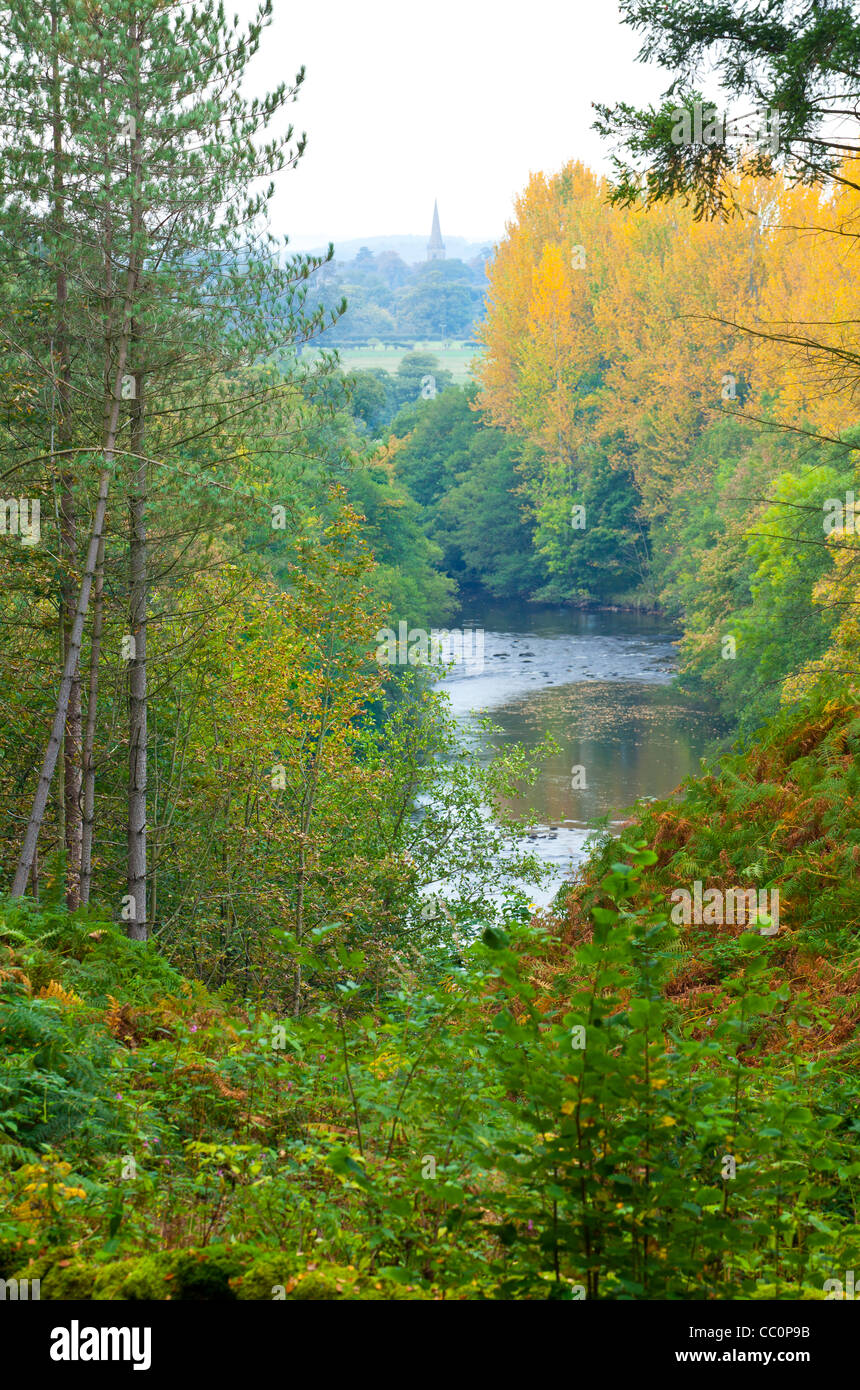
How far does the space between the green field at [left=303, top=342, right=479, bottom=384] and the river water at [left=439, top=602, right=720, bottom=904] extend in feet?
224

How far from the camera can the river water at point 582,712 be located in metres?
27.6

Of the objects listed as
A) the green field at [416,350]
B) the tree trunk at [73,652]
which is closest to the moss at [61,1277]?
the tree trunk at [73,652]

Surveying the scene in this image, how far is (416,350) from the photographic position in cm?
11556

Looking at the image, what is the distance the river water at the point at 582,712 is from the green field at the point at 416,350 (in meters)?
68.4

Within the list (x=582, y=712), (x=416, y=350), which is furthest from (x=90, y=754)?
(x=416, y=350)

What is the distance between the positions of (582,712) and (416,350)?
8789 cm

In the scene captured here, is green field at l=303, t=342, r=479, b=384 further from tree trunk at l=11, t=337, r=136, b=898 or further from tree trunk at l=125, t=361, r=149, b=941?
tree trunk at l=11, t=337, r=136, b=898

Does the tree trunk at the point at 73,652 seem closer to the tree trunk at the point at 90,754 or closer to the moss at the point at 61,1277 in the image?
the tree trunk at the point at 90,754

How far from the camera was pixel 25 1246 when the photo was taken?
3275 millimetres

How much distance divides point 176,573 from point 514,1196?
1025 cm

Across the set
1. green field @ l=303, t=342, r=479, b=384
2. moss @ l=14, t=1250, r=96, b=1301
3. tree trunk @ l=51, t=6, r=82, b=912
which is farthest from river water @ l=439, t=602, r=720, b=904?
green field @ l=303, t=342, r=479, b=384

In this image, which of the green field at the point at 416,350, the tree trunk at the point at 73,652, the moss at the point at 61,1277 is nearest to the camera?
the moss at the point at 61,1277
